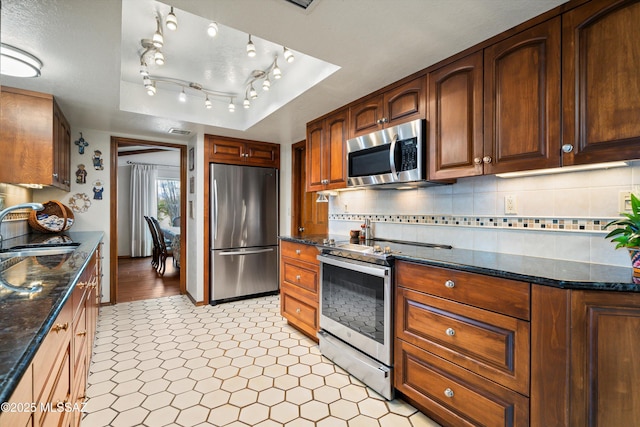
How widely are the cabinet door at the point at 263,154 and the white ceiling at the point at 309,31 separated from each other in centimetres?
165

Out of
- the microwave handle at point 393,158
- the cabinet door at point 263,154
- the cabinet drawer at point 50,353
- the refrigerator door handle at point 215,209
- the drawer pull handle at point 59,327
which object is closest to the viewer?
the cabinet drawer at point 50,353

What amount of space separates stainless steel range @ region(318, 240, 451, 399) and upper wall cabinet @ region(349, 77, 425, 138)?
3.18 ft

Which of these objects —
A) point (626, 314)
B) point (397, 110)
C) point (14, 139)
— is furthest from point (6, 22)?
point (626, 314)

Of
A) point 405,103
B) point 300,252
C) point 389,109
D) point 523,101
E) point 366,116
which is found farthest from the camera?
point 300,252

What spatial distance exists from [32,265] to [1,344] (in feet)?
3.74

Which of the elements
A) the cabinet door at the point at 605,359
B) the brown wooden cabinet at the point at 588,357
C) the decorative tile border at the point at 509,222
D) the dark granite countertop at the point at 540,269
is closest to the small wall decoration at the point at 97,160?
the decorative tile border at the point at 509,222

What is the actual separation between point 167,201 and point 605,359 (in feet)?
28.8

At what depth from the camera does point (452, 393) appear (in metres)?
1.51

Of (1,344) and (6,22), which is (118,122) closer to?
(6,22)

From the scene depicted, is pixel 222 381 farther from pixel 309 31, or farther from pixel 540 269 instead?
pixel 309 31

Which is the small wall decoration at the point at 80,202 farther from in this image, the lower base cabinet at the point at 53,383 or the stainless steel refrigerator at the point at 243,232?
the lower base cabinet at the point at 53,383

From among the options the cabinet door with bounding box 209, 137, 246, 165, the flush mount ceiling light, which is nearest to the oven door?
the cabinet door with bounding box 209, 137, 246, 165

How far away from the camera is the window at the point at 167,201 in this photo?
7945 millimetres

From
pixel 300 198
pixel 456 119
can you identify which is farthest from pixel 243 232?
pixel 456 119
